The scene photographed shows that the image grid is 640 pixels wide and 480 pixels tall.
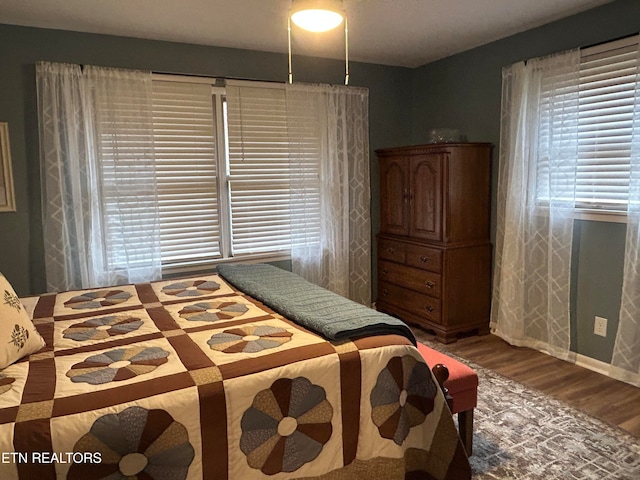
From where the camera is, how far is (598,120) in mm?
3109

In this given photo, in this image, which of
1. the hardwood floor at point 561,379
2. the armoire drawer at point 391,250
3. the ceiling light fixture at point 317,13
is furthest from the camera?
the armoire drawer at point 391,250

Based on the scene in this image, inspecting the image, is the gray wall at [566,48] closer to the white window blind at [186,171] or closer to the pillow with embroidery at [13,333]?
the white window blind at [186,171]

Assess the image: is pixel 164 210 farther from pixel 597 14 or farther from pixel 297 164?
pixel 597 14

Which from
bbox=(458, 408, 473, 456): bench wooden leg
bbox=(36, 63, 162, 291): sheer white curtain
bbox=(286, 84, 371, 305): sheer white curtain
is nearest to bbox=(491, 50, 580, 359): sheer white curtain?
bbox=(286, 84, 371, 305): sheer white curtain

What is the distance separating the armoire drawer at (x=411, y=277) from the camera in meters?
3.81

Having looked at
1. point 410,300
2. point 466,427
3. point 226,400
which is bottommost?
point 466,427

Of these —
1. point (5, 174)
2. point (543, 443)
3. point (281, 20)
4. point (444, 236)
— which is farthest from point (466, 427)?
point (5, 174)

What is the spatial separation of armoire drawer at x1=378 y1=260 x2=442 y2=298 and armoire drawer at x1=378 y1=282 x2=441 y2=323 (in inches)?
1.8

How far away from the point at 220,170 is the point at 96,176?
926 millimetres

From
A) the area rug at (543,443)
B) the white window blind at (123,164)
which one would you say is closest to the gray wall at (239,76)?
the white window blind at (123,164)

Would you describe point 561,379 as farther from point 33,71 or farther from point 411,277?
point 33,71

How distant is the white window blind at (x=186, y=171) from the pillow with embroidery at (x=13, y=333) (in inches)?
74.5

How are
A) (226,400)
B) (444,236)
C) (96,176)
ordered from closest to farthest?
(226,400) → (96,176) → (444,236)

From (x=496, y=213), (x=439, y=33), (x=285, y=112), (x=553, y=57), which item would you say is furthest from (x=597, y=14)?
(x=285, y=112)
